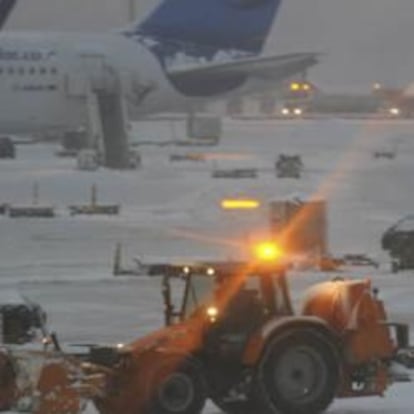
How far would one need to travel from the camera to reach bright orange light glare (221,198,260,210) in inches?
1811

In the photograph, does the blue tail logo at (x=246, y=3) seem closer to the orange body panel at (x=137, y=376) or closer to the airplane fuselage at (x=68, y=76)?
the airplane fuselage at (x=68, y=76)

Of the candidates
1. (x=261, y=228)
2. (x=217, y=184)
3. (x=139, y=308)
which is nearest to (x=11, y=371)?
(x=139, y=308)

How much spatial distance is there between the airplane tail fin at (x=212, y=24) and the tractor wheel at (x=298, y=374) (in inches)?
2596

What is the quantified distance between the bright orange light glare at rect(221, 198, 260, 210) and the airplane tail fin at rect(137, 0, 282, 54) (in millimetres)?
32709

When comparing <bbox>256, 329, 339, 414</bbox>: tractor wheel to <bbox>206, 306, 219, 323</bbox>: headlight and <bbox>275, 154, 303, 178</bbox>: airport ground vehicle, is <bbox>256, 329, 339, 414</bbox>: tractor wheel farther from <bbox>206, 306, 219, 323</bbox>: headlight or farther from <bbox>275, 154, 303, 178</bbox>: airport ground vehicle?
<bbox>275, 154, 303, 178</bbox>: airport ground vehicle

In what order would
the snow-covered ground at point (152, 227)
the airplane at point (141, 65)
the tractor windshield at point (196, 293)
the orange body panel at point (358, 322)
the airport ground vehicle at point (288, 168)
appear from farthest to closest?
the airplane at point (141, 65) < the airport ground vehicle at point (288, 168) < the snow-covered ground at point (152, 227) < the orange body panel at point (358, 322) < the tractor windshield at point (196, 293)

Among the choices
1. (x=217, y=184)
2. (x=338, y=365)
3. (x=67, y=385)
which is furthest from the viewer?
(x=217, y=184)

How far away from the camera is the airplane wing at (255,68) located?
7694 cm

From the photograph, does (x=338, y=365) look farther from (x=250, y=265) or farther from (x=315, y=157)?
(x=315, y=157)

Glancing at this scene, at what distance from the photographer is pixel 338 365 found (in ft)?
48.0

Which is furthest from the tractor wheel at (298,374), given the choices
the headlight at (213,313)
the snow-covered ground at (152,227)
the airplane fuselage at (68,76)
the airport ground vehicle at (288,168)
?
the airplane fuselage at (68,76)

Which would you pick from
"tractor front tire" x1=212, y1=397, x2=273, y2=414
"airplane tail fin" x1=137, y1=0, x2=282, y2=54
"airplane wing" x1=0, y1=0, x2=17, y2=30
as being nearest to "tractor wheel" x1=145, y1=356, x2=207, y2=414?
"tractor front tire" x1=212, y1=397, x2=273, y2=414

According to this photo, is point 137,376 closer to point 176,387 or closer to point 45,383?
point 176,387

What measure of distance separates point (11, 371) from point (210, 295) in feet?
6.92
